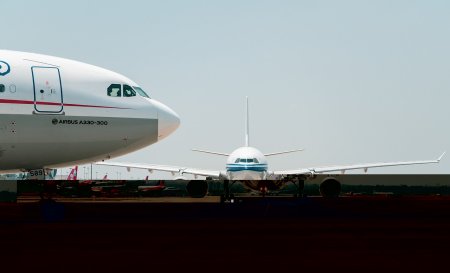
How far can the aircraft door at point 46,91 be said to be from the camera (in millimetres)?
19406

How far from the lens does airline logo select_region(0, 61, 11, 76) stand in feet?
62.8

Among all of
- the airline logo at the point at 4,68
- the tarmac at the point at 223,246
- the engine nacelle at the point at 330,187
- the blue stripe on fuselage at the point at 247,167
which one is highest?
the airline logo at the point at 4,68

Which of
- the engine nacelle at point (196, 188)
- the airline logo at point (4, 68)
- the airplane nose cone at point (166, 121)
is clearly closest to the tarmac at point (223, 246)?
the airplane nose cone at point (166, 121)

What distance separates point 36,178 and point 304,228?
9.65 metres

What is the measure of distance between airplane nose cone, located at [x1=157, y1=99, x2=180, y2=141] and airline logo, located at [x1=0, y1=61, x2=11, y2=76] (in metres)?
5.31

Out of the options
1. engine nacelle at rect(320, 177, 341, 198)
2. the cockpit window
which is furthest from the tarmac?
engine nacelle at rect(320, 177, 341, 198)

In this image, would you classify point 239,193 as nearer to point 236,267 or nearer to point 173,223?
point 173,223

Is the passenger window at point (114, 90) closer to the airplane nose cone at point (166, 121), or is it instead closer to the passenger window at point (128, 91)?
the passenger window at point (128, 91)

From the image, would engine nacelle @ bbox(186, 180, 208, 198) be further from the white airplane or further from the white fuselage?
the white airplane

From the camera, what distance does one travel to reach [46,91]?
64.2ft

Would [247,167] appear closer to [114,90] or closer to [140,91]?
[140,91]

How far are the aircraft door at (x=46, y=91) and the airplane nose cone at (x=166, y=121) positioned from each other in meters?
3.54

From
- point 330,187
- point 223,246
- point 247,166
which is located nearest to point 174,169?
point 247,166

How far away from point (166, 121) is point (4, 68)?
18.8 feet
